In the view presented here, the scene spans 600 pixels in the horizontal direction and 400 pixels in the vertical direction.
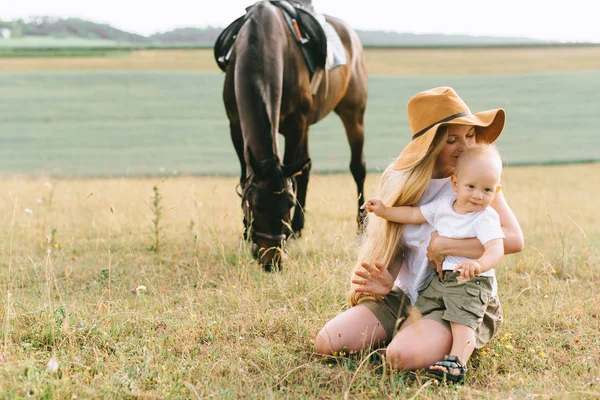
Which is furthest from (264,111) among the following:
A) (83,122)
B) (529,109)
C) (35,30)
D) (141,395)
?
(35,30)

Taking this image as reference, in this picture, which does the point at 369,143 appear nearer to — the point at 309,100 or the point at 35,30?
the point at 309,100

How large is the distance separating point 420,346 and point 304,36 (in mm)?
4059

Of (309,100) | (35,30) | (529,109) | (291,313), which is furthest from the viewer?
(35,30)

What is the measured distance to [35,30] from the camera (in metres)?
37.3

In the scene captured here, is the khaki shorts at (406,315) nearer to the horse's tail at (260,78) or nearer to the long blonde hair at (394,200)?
the long blonde hair at (394,200)

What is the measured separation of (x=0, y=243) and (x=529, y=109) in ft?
68.8

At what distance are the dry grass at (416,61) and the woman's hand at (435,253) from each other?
93.9 ft

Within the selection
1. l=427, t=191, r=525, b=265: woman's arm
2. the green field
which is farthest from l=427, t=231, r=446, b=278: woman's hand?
the green field

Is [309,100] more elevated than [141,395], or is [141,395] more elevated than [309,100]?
[309,100]

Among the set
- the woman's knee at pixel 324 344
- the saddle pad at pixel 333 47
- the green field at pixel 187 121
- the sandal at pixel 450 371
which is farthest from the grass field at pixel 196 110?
the sandal at pixel 450 371

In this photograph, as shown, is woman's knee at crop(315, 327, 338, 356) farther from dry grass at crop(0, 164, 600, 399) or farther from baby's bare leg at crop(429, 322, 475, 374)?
baby's bare leg at crop(429, 322, 475, 374)

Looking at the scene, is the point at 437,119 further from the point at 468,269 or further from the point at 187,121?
the point at 187,121

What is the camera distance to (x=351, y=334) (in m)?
3.32

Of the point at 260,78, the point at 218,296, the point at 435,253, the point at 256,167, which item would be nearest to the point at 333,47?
the point at 260,78
